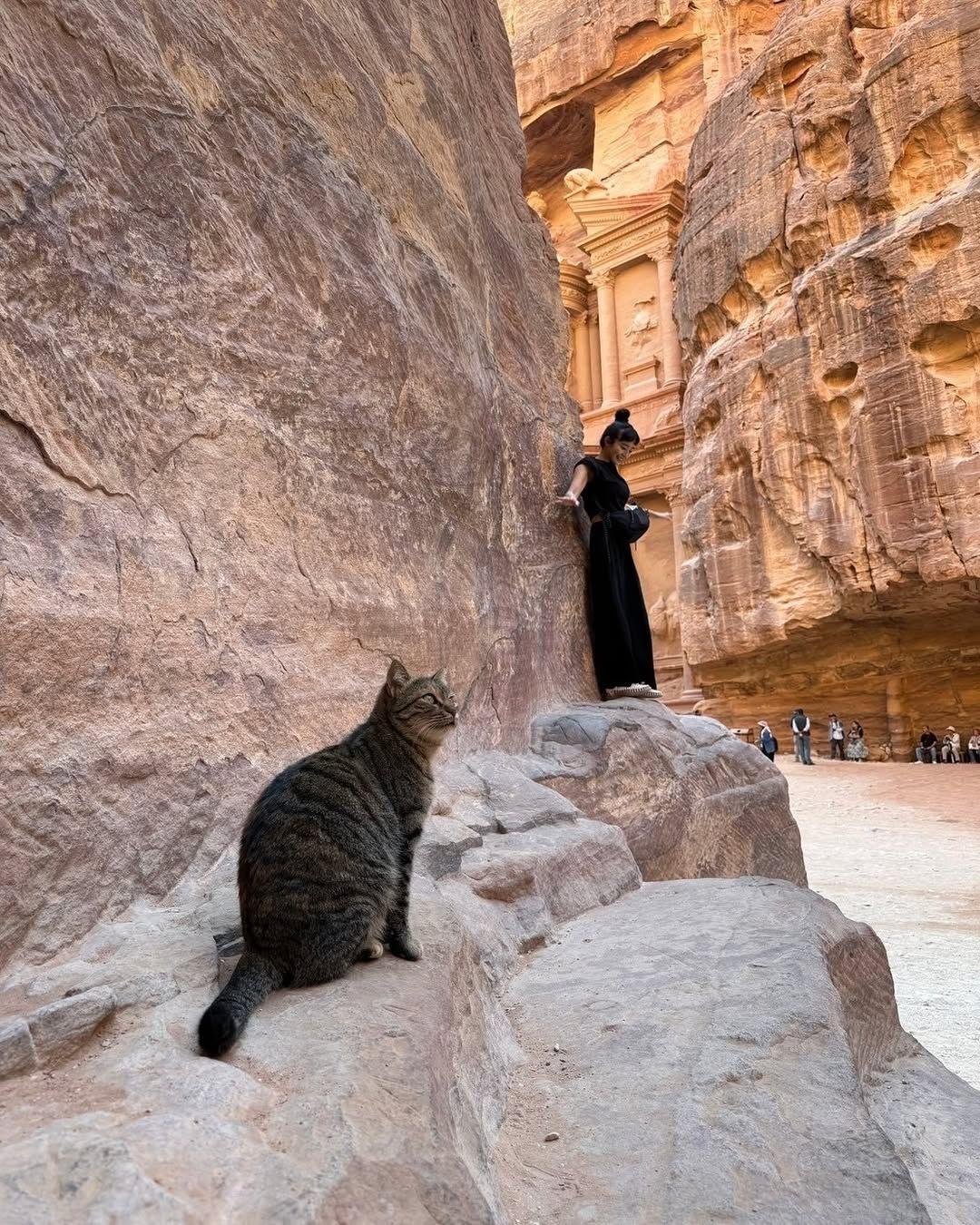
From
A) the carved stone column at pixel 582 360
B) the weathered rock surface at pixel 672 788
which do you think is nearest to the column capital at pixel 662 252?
the carved stone column at pixel 582 360

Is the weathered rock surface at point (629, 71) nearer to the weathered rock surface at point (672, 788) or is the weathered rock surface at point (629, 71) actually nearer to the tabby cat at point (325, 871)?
the weathered rock surface at point (672, 788)

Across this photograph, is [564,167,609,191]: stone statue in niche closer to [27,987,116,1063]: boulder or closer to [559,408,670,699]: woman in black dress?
[559,408,670,699]: woman in black dress

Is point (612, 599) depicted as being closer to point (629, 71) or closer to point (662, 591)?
point (662, 591)

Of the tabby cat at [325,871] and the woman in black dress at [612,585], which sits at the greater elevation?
the woman in black dress at [612,585]

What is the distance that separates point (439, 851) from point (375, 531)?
1.51m

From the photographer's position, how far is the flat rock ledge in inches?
56.7

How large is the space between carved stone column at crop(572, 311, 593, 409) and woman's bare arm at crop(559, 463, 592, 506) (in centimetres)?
2397

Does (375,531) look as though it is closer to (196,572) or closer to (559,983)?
(196,572)

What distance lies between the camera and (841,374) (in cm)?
1633

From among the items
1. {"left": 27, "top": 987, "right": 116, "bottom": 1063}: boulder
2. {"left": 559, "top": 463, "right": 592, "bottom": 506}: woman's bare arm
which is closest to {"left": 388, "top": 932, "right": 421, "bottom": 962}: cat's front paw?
{"left": 27, "top": 987, "right": 116, "bottom": 1063}: boulder

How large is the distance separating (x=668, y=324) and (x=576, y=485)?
22102 mm

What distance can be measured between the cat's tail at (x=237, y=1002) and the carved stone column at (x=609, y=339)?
26594mm

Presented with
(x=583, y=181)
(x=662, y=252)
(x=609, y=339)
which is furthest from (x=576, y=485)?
(x=583, y=181)

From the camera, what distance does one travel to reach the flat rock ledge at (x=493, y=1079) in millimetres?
1441
